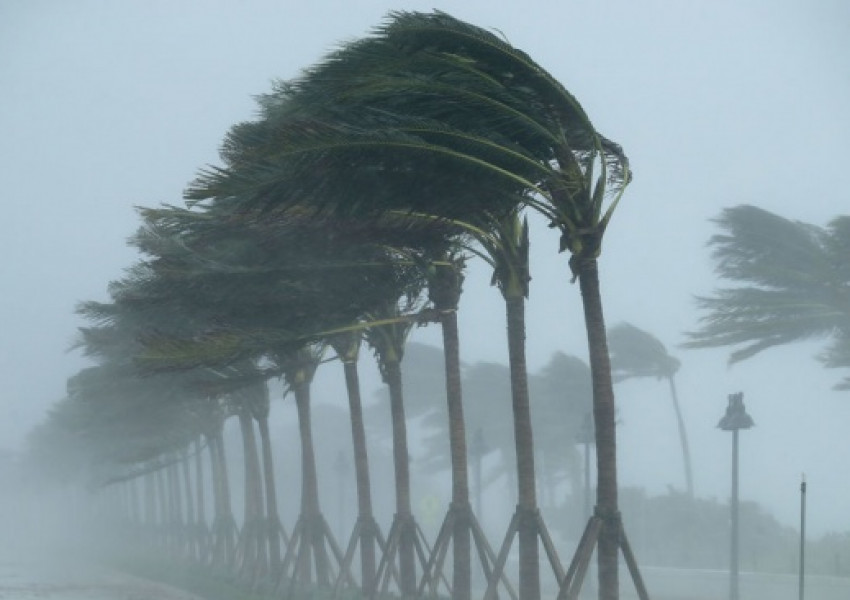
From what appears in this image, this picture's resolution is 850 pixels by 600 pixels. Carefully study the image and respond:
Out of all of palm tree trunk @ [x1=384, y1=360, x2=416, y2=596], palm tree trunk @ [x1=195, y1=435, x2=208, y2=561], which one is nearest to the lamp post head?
palm tree trunk @ [x1=384, y1=360, x2=416, y2=596]

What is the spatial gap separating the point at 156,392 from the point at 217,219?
17989 millimetres

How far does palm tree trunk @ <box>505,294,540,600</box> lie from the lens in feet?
68.6

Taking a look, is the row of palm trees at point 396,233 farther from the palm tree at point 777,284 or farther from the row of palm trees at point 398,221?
the palm tree at point 777,284

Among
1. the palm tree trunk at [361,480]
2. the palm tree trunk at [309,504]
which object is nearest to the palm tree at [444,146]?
the palm tree trunk at [361,480]

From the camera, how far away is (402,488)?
27.6 meters

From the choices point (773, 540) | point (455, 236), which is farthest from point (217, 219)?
point (773, 540)

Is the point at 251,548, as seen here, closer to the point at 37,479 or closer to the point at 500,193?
the point at 500,193

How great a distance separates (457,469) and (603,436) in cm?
789

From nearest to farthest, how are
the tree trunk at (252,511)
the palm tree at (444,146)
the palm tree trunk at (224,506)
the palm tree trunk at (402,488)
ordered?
the palm tree at (444,146), the palm tree trunk at (402,488), the tree trunk at (252,511), the palm tree trunk at (224,506)

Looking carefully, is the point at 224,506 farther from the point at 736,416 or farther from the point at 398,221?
the point at 398,221

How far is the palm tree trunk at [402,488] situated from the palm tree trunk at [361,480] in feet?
6.96

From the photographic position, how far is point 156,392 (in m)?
39.2

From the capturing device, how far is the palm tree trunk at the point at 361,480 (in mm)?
29602

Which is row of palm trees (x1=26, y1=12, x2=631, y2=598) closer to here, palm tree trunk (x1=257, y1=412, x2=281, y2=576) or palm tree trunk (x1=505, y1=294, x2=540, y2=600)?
palm tree trunk (x1=505, y1=294, x2=540, y2=600)
